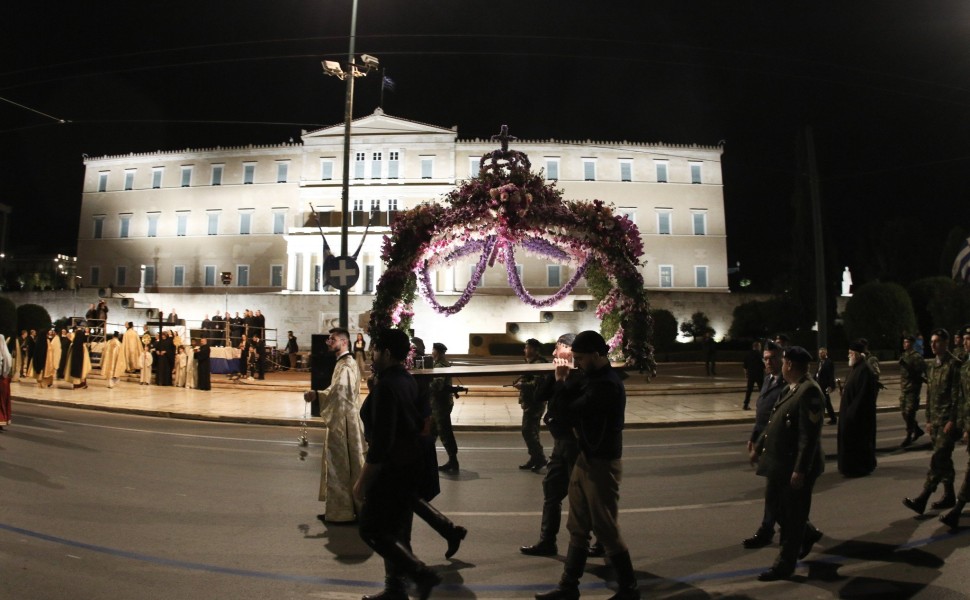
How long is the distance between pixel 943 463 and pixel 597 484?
4.51 metres

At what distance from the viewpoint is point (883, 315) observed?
33000 mm

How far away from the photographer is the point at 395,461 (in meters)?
4.21

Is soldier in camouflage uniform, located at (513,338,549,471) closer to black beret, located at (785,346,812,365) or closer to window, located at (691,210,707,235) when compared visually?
black beret, located at (785,346,812,365)

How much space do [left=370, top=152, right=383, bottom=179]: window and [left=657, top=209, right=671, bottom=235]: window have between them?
75.2 ft

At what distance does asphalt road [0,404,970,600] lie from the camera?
4473 millimetres

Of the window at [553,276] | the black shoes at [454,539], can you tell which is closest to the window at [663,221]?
the window at [553,276]

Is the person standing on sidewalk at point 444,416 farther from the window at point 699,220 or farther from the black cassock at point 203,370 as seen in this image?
the window at point 699,220

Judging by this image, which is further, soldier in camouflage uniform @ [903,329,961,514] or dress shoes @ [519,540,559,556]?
soldier in camouflage uniform @ [903,329,961,514]

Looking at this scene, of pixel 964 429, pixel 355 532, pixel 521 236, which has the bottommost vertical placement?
pixel 355 532

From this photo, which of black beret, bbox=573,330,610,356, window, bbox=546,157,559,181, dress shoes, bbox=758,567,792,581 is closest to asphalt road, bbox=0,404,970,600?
dress shoes, bbox=758,567,792,581

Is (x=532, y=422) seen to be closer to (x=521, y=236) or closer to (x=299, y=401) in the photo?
(x=521, y=236)

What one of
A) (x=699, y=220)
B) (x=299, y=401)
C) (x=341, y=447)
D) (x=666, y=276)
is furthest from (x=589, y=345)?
(x=699, y=220)

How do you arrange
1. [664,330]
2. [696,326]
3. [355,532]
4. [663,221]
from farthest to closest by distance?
[663,221]
[696,326]
[664,330]
[355,532]

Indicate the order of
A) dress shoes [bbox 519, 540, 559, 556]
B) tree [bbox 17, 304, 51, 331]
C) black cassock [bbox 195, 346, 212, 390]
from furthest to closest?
tree [bbox 17, 304, 51, 331]
black cassock [bbox 195, 346, 212, 390]
dress shoes [bbox 519, 540, 559, 556]
